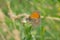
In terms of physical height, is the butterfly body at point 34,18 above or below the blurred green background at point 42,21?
below

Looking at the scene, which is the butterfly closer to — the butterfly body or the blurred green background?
the butterfly body

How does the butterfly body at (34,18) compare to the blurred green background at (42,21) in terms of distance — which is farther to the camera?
the blurred green background at (42,21)

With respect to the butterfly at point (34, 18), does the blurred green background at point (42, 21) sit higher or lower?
higher

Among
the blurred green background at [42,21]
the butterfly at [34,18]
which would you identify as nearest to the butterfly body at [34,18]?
the butterfly at [34,18]

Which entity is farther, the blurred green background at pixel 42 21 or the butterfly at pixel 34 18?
the blurred green background at pixel 42 21

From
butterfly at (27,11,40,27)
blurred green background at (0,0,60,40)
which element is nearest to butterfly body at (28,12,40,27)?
butterfly at (27,11,40,27)

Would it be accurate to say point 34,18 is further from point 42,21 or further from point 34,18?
point 42,21

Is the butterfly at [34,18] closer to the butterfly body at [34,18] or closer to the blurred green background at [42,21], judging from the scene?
the butterfly body at [34,18]

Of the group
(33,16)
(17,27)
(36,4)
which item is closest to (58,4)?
(36,4)

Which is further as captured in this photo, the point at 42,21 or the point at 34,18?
the point at 42,21

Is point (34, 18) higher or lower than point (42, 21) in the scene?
lower

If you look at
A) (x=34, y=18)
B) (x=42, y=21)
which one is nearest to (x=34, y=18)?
(x=34, y=18)
